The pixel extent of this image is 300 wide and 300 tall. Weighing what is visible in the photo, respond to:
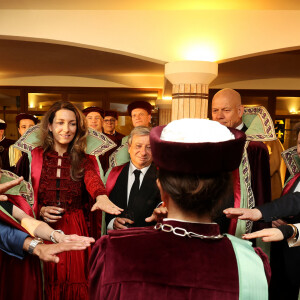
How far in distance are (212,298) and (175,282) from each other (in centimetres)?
11

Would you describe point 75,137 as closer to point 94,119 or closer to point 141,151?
point 141,151

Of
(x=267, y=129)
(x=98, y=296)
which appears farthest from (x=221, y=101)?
(x=98, y=296)

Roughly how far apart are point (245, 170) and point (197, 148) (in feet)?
6.54

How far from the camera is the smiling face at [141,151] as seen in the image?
262 cm

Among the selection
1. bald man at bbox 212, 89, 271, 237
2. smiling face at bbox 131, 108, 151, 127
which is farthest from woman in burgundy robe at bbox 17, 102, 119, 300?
smiling face at bbox 131, 108, 151, 127

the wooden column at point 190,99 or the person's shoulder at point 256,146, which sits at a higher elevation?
the wooden column at point 190,99

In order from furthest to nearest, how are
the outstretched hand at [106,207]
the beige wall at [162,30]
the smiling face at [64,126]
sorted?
the beige wall at [162,30], the smiling face at [64,126], the outstretched hand at [106,207]

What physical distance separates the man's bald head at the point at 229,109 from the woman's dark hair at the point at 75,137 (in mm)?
1191

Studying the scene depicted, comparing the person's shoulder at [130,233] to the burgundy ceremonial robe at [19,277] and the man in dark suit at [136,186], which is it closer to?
the burgundy ceremonial robe at [19,277]

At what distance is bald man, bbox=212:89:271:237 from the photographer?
9.23ft

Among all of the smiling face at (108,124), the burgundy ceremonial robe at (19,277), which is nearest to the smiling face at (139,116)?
the smiling face at (108,124)

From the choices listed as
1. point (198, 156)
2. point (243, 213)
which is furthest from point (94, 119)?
point (198, 156)

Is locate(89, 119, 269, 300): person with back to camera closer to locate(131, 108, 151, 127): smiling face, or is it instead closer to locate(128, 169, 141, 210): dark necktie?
locate(128, 169, 141, 210): dark necktie

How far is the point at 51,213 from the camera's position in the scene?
2.44 meters
